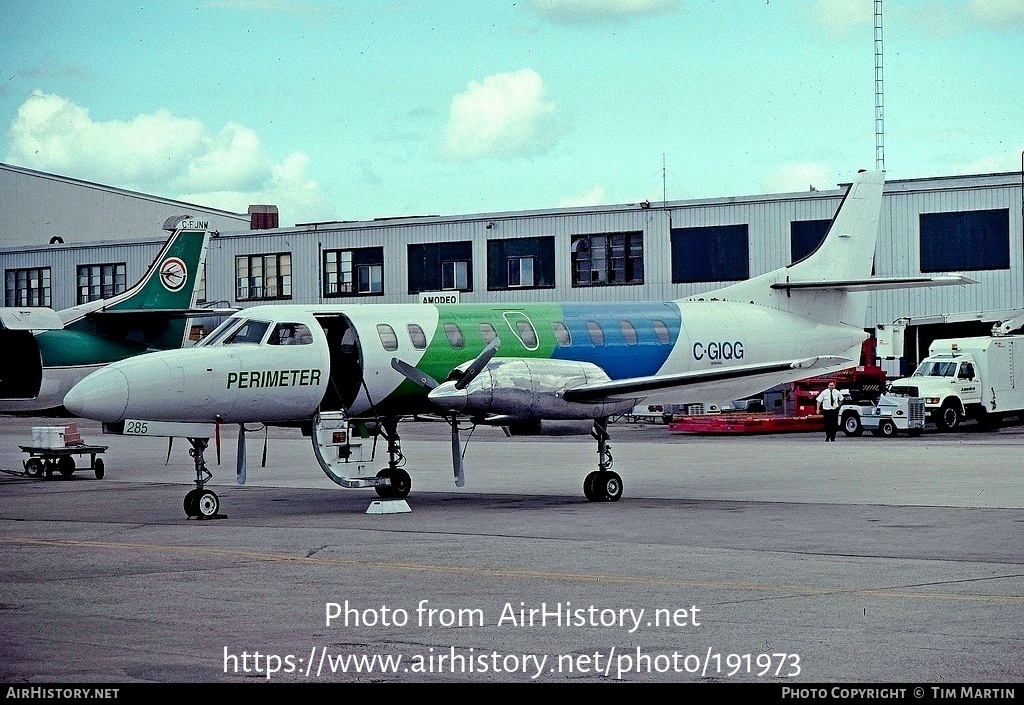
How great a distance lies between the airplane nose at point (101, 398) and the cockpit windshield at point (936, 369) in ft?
104

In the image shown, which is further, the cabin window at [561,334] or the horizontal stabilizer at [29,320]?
the horizontal stabilizer at [29,320]

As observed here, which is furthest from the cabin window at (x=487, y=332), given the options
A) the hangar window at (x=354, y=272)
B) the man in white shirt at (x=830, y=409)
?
the hangar window at (x=354, y=272)

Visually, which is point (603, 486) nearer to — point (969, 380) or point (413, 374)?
point (413, 374)

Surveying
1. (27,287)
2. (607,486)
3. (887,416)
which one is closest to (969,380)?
(887,416)

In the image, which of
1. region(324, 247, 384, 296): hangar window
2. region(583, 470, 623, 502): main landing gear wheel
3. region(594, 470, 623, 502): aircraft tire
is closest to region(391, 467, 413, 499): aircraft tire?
region(583, 470, 623, 502): main landing gear wheel

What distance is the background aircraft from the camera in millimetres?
29812

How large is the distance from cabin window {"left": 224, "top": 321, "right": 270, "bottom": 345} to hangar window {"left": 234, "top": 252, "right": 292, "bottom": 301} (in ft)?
144

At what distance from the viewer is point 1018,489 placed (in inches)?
867

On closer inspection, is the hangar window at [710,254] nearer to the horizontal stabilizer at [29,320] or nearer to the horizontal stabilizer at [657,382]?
the horizontal stabilizer at [29,320]

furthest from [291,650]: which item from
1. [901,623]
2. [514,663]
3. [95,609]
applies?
[901,623]

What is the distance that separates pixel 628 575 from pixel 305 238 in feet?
171

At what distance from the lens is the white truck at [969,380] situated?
1699 inches

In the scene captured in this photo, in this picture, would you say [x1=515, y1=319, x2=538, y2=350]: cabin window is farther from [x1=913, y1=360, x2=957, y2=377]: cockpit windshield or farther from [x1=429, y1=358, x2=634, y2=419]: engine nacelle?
[x1=913, y1=360, x2=957, y2=377]: cockpit windshield

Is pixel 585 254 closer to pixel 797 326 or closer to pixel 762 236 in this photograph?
pixel 762 236
